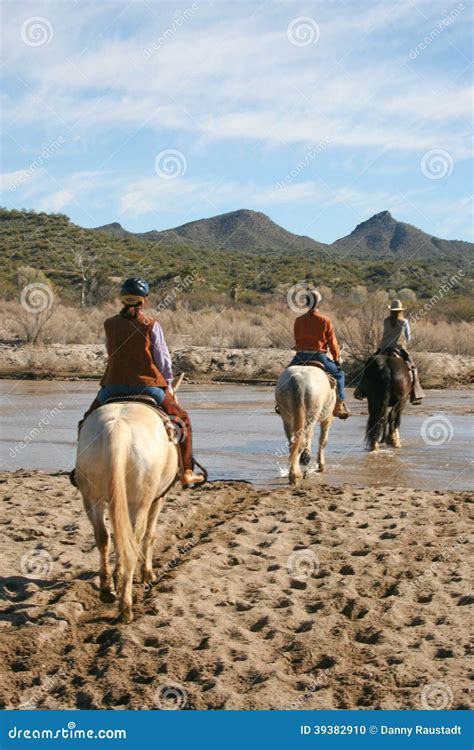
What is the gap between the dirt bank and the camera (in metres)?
28.6

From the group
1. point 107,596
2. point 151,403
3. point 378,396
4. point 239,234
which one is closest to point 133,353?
point 151,403

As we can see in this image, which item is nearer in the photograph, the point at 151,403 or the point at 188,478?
the point at 151,403

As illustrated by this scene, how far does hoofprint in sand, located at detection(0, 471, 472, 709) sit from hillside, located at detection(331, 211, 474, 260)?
9571cm

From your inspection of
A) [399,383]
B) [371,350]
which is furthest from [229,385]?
[399,383]

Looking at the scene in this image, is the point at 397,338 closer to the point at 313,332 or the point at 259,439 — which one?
the point at 259,439

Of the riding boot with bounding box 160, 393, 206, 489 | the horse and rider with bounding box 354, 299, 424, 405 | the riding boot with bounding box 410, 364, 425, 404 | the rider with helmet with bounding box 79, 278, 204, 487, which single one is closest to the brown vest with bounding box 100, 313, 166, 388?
the rider with helmet with bounding box 79, 278, 204, 487

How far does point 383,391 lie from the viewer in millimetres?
15500

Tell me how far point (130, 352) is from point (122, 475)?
1456mm

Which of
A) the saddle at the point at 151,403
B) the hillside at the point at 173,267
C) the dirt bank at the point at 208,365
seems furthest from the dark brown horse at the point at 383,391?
the hillside at the point at 173,267

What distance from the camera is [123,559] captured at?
22.4 feet

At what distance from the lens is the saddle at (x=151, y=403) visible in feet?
25.1

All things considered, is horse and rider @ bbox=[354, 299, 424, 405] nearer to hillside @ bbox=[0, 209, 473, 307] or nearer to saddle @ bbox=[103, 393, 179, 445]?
saddle @ bbox=[103, 393, 179, 445]

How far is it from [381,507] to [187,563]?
10.4ft

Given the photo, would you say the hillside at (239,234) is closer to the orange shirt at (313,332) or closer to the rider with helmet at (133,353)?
the orange shirt at (313,332)
